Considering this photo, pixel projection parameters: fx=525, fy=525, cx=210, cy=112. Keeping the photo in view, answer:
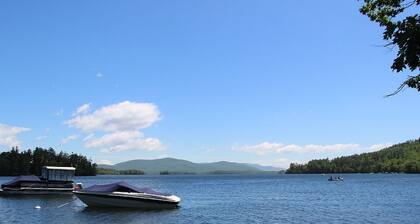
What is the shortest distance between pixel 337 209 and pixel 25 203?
34.0m

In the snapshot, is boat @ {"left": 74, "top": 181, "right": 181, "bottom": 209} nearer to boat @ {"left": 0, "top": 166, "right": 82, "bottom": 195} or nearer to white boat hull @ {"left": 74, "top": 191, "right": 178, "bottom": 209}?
white boat hull @ {"left": 74, "top": 191, "right": 178, "bottom": 209}

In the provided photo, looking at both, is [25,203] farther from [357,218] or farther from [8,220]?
[357,218]

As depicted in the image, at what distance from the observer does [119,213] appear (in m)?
47.8

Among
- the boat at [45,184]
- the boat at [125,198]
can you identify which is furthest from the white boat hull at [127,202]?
the boat at [45,184]

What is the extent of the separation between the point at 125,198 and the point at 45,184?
2402 centimetres

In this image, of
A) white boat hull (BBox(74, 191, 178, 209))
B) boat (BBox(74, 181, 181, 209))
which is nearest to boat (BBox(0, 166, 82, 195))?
boat (BBox(74, 181, 181, 209))

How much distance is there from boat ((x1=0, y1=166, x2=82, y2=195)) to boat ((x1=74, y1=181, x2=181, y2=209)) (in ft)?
55.9

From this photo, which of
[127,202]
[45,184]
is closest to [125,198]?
[127,202]

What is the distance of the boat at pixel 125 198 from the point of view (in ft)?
167

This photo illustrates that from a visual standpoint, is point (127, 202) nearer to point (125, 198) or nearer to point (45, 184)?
point (125, 198)

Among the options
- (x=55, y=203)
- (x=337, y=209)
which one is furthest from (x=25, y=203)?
(x=337, y=209)

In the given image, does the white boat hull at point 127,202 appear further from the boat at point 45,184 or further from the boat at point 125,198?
the boat at point 45,184

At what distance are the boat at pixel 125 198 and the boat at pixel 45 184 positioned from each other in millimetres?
17046

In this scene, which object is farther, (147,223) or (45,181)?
(45,181)
